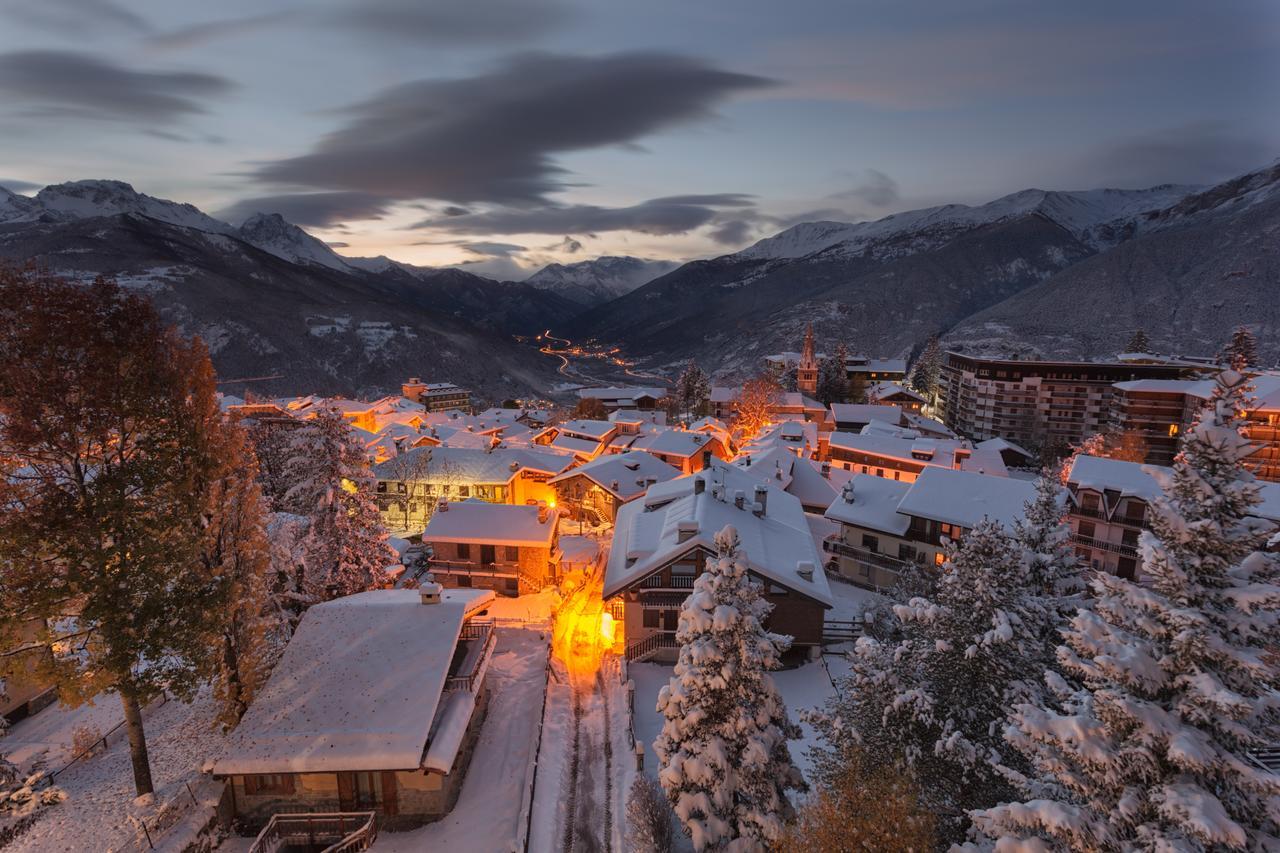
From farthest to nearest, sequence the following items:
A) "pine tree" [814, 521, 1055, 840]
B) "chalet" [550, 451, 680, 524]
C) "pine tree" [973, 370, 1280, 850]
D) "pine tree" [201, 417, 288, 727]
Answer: "chalet" [550, 451, 680, 524]
"pine tree" [201, 417, 288, 727]
"pine tree" [814, 521, 1055, 840]
"pine tree" [973, 370, 1280, 850]

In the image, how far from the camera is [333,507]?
95.6 ft

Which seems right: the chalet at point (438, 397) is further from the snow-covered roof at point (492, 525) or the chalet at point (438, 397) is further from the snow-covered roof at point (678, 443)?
the snow-covered roof at point (492, 525)

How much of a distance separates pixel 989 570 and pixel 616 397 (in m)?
112

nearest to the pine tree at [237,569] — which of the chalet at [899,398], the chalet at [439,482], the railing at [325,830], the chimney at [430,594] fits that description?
the railing at [325,830]

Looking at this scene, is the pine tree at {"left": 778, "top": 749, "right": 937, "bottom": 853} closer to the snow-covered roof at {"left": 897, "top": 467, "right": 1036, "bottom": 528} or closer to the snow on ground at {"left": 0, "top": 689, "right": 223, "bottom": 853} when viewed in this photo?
the snow on ground at {"left": 0, "top": 689, "right": 223, "bottom": 853}

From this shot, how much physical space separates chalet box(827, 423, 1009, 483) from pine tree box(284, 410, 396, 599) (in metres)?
49.4

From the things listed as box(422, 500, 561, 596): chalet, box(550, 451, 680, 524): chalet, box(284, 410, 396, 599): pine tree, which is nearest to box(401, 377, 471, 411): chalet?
box(550, 451, 680, 524): chalet

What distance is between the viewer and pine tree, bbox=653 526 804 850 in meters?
15.4

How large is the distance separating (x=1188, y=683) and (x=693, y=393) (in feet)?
345

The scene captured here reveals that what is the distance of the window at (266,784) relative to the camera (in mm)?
18578

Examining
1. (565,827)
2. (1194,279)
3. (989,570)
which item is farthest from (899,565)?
(1194,279)

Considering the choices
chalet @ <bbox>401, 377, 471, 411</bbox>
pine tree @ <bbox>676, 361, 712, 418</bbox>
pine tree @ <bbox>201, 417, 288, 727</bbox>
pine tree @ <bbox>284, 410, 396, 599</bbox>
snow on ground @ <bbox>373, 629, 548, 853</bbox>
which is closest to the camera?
pine tree @ <bbox>201, 417, 288, 727</bbox>

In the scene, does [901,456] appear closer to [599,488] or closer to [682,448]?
[682,448]

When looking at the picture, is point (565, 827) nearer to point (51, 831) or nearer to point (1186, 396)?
point (51, 831)
